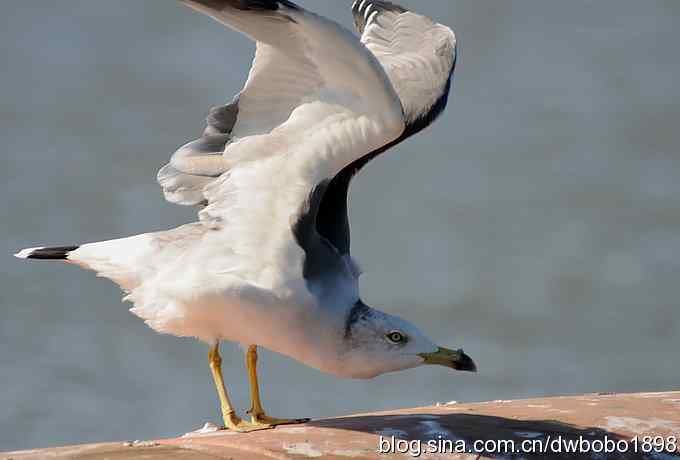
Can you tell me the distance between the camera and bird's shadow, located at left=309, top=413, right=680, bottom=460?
339 cm

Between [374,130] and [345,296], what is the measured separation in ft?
1.91

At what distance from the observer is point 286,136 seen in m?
4.15

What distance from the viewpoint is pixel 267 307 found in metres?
3.83

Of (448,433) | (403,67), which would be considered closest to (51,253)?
(403,67)

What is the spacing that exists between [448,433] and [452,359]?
1.68 feet

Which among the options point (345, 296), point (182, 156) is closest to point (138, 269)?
point (182, 156)

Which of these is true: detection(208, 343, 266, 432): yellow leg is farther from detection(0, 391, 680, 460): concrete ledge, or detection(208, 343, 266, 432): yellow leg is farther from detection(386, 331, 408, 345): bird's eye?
detection(386, 331, 408, 345): bird's eye

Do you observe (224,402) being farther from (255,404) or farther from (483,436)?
(483,436)

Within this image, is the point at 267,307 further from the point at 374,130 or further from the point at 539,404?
the point at 539,404

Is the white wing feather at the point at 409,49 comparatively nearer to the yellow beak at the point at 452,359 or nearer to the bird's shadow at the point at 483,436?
the yellow beak at the point at 452,359

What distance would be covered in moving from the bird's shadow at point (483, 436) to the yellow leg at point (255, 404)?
0.87 feet

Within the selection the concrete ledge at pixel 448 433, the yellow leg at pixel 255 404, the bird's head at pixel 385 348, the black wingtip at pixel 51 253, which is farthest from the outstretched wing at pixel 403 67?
the black wingtip at pixel 51 253

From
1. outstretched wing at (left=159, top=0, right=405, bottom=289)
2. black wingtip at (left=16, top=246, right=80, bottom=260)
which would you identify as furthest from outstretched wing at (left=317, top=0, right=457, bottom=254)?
black wingtip at (left=16, top=246, right=80, bottom=260)

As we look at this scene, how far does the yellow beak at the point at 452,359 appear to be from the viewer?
3971mm
